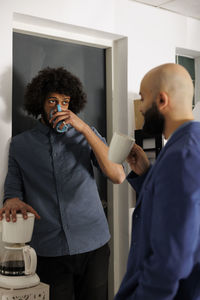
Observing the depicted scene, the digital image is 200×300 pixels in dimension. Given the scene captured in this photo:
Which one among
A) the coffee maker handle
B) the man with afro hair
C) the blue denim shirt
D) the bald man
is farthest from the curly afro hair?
the bald man

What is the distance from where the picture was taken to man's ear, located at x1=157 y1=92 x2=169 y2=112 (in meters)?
1.29

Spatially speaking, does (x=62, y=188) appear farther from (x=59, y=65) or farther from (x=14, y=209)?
(x=59, y=65)

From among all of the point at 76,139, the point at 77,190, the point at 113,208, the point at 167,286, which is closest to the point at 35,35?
the point at 76,139

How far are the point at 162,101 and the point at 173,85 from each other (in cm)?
6

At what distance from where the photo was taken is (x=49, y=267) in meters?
2.01

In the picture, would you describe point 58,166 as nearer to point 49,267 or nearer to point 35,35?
point 49,267

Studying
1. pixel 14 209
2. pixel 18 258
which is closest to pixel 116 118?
pixel 14 209

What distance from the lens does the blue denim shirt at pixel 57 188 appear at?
204 centimetres

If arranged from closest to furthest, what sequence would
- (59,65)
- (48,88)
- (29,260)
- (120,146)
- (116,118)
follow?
(120,146), (29,260), (48,88), (59,65), (116,118)

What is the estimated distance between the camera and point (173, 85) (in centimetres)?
130

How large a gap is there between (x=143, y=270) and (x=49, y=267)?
2.96ft

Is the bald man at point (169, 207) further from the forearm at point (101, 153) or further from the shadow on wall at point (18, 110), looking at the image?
the shadow on wall at point (18, 110)

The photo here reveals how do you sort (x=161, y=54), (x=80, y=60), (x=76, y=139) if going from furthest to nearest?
(x=161, y=54) → (x=80, y=60) → (x=76, y=139)

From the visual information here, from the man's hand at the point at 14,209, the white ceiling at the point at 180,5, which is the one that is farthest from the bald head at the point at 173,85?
the white ceiling at the point at 180,5
